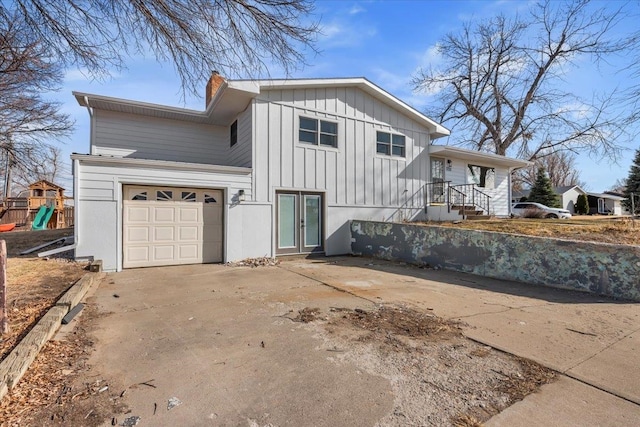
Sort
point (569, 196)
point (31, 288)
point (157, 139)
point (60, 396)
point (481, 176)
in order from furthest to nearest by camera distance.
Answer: point (569, 196), point (481, 176), point (157, 139), point (31, 288), point (60, 396)

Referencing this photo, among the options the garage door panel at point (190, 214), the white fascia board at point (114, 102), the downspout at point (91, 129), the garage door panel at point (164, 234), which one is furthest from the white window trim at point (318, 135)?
the downspout at point (91, 129)

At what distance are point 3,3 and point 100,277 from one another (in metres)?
4.94

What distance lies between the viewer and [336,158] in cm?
1096

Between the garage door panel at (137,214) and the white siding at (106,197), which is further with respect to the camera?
the garage door panel at (137,214)

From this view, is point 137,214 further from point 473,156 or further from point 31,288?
point 473,156

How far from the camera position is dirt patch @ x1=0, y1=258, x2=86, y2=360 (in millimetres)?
3566

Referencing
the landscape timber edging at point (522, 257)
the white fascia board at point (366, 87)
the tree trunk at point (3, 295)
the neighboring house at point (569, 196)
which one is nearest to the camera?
the tree trunk at point (3, 295)

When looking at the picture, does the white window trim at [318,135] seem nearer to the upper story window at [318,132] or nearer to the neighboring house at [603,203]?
the upper story window at [318,132]

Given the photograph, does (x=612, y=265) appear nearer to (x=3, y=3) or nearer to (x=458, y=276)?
(x=458, y=276)

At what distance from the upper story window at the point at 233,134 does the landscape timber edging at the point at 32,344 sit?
23.7 feet

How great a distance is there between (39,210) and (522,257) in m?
24.5

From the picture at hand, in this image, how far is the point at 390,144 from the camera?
12.2m

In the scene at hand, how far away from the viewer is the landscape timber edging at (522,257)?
5.48m

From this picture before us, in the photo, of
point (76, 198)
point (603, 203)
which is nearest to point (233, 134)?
point (76, 198)
